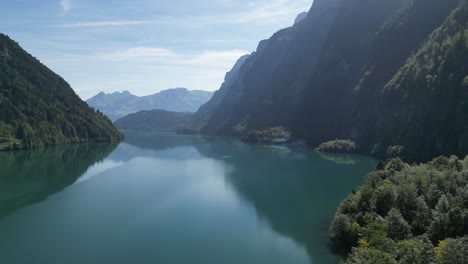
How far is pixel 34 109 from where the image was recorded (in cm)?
15912

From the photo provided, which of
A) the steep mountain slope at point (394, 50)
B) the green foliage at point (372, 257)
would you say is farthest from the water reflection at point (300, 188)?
the steep mountain slope at point (394, 50)

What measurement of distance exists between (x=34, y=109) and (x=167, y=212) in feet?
402

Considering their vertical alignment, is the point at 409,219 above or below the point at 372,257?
below

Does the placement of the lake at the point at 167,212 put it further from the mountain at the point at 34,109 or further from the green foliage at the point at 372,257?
the mountain at the point at 34,109

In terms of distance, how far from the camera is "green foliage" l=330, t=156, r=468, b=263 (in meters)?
29.5

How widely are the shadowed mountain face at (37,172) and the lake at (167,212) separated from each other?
0.19 metres

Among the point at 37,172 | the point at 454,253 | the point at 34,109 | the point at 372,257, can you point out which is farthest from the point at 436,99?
the point at 34,109

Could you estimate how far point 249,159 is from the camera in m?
130

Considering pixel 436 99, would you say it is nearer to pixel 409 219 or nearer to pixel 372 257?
pixel 409 219

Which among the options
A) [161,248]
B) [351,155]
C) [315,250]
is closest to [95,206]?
[161,248]

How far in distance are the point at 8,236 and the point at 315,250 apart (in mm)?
30901

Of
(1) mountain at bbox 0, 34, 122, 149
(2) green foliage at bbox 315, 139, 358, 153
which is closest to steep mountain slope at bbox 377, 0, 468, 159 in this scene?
(2) green foliage at bbox 315, 139, 358, 153

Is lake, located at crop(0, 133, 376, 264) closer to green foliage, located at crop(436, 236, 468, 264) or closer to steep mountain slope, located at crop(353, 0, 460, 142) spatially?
green foliage, located at crop(436, 236, 468, 264)

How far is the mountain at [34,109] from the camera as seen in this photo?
143500mm
